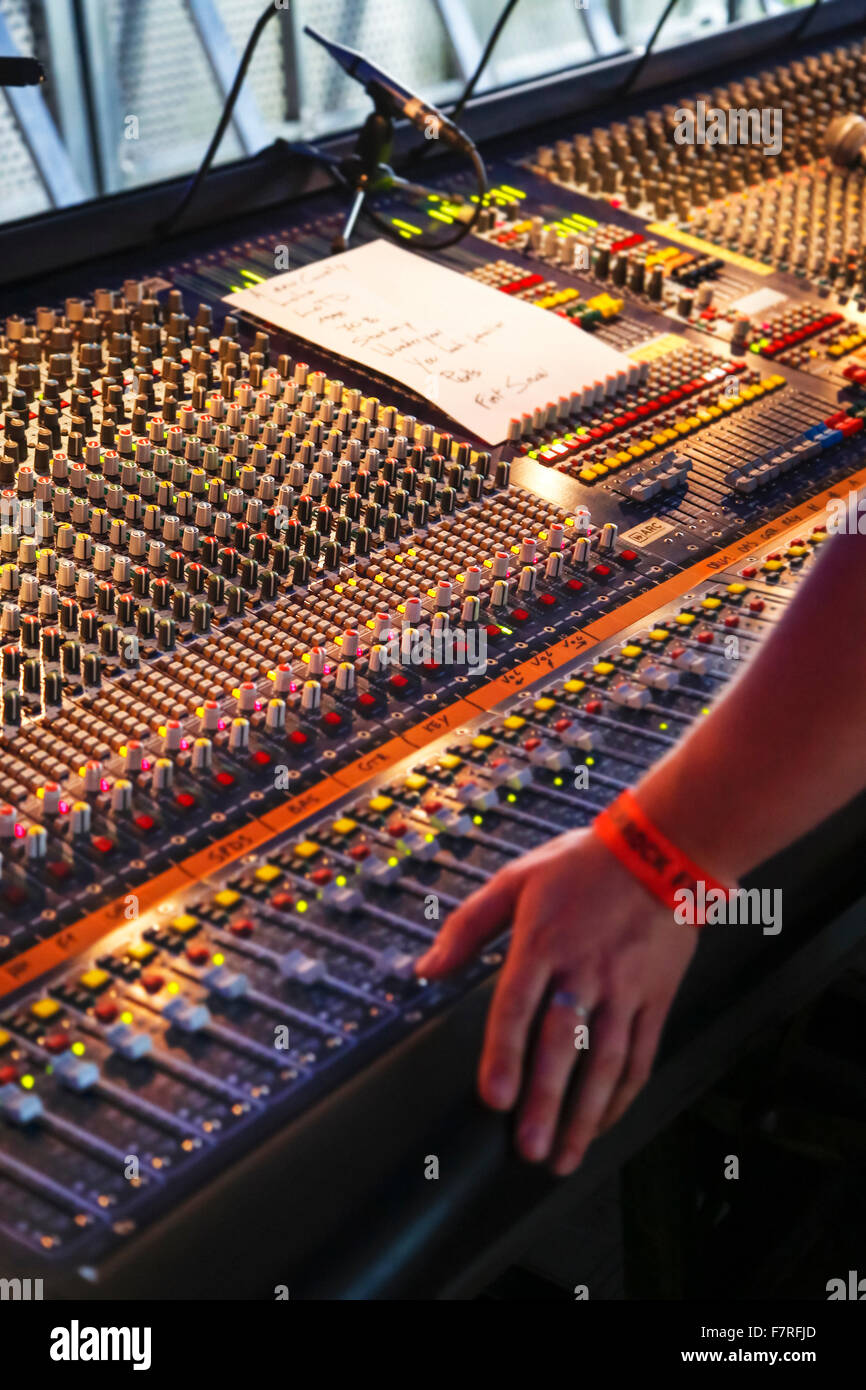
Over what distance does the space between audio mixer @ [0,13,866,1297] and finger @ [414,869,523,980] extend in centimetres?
7

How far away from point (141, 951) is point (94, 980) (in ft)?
0.19

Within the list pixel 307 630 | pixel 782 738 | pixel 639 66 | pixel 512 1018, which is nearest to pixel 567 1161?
pixel 512 1018

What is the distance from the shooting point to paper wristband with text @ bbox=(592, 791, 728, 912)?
133 cm

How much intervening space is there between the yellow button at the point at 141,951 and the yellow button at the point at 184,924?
0.10ft

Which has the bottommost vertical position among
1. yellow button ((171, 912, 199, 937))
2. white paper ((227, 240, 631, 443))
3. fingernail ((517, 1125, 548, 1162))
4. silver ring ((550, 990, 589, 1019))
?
fingernail ((517, 1125, 548, 1162))

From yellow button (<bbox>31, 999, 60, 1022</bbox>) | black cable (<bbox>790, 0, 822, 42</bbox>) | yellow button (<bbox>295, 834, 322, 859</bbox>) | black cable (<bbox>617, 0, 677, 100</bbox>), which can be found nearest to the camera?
yellow button (<bbox>31, 999, 60, 1022</bbox>)

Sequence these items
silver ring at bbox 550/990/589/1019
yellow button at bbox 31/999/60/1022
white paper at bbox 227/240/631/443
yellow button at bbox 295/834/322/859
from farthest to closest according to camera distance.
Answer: white paper at bbox 227/240/631/443 → yellow button at bbox 295/834/322/859 → yellow button at bbox 31/999/60/1022 → silver ring at bbox 550/990/589/1019

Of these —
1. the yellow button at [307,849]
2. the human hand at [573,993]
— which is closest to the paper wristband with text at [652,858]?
the human hand at [573,993]

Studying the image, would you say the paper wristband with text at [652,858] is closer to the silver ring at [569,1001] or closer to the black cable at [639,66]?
the silver ring at [569,1001]

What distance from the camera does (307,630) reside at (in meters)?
1.91

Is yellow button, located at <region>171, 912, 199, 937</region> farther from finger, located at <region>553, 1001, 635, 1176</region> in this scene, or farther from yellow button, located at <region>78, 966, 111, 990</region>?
finger, located at <region>553, 1001, 635, 1176</region>

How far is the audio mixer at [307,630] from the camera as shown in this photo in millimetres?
1394

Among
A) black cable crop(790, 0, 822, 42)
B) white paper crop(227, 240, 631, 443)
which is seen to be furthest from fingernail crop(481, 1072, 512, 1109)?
black cable crop(790, 0, 822, 42)

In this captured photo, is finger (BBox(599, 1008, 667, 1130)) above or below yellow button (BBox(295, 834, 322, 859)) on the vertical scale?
below
